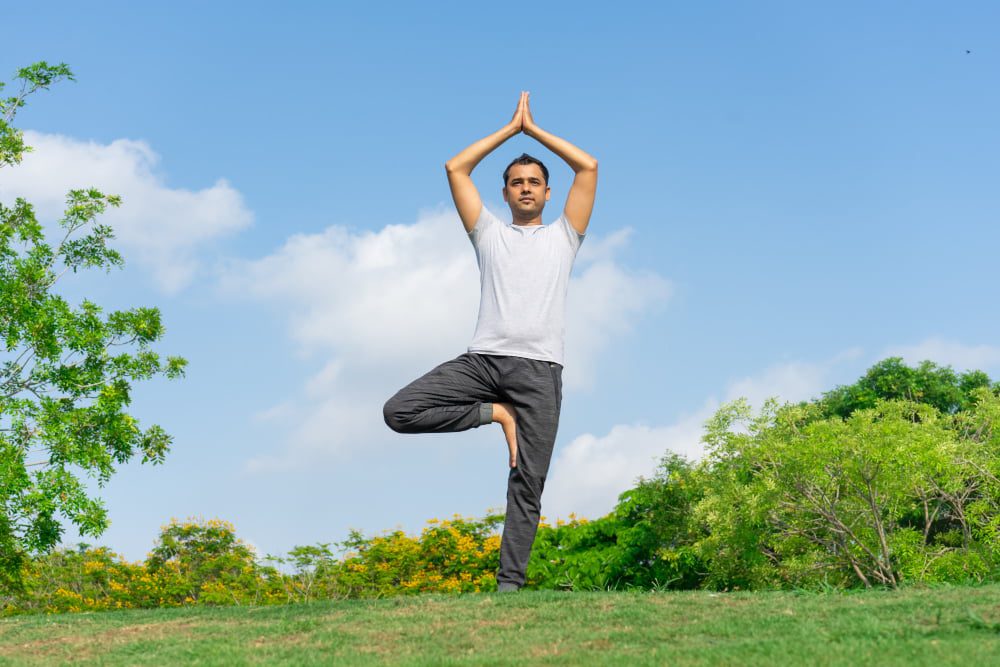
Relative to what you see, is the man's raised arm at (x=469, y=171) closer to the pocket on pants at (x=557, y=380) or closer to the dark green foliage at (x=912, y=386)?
the pocket on pants at (x=557, y=380)

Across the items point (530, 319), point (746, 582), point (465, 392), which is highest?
point (530, 319)

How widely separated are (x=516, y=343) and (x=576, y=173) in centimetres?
116

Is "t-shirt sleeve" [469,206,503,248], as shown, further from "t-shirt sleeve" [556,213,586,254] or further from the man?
"t-shirt sleeve" [556,213,586,254]

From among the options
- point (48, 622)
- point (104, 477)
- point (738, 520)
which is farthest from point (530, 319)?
point (104, 477)

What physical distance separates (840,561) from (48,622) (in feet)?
25.4

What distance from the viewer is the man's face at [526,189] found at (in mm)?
5750

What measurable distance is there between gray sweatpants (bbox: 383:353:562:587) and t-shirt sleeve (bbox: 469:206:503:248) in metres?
0.73

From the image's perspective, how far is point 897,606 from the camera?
427 cm

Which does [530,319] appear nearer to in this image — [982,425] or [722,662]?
[722,662]

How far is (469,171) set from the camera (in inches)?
223

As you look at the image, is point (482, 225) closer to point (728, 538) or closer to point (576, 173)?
point (576, 173)

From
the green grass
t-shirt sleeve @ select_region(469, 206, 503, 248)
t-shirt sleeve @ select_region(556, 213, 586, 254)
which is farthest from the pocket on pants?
the green grass

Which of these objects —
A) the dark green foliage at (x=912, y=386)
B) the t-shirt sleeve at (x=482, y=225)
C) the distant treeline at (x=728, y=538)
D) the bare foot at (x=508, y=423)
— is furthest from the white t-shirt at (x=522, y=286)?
the dark green foliage at (x=912, y=386)

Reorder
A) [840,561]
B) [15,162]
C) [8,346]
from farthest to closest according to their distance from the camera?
[15,162], [8,346], [840,561]
